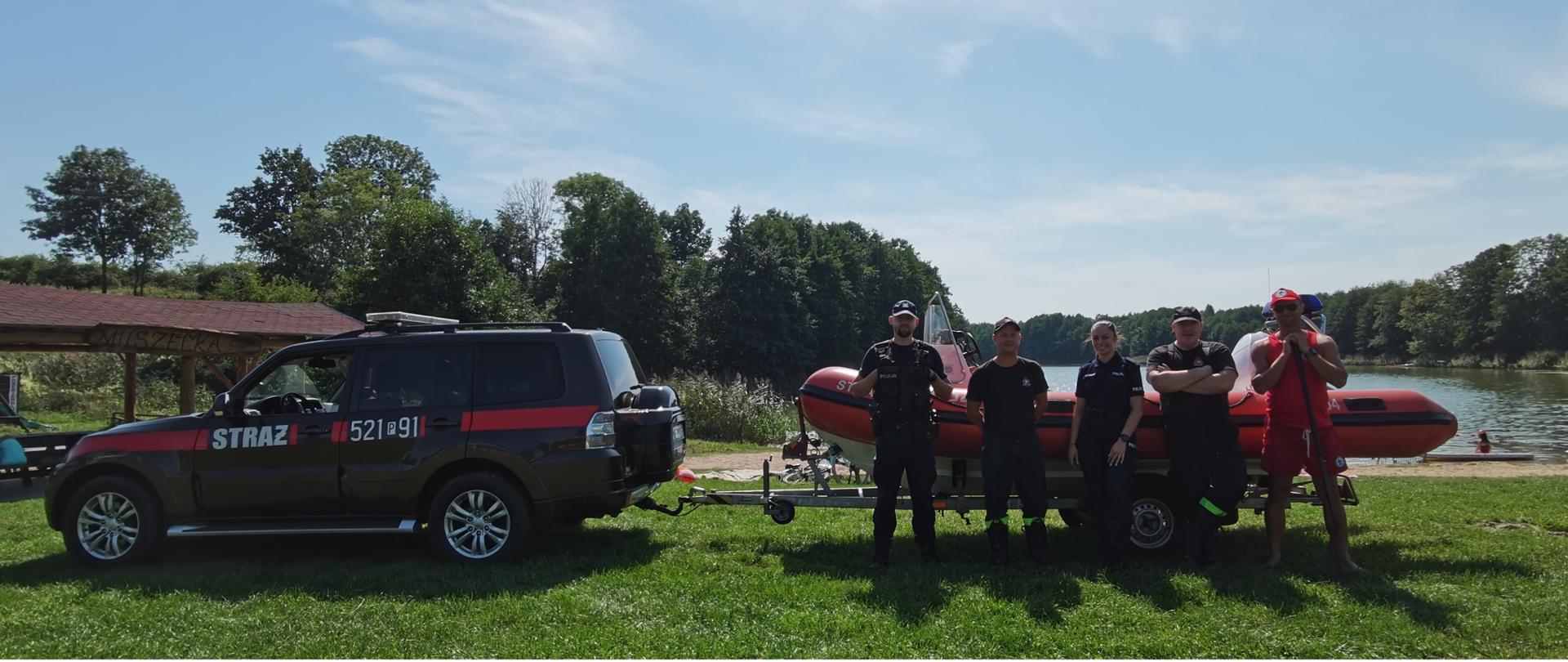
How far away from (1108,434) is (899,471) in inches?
57.3

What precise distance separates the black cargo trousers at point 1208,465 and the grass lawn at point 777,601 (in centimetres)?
43

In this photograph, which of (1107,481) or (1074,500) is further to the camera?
(1074,500)

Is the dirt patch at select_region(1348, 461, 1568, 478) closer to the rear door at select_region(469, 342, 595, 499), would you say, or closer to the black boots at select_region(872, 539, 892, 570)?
the black boots at select_region(872, 539, 892, 570)

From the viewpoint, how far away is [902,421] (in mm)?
6199

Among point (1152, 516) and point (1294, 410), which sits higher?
point (1294, 410)

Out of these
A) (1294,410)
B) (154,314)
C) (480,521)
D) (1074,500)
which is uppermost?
(154,314)

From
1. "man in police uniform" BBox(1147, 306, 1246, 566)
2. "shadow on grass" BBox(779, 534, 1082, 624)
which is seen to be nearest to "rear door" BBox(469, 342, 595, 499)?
"shadow on grass" BBox(779, 534, 1082, 624)

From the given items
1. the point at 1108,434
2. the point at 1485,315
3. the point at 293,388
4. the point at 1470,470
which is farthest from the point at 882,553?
the point at 1485,315

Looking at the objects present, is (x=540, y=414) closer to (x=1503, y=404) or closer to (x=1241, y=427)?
(x=1241, y=427)

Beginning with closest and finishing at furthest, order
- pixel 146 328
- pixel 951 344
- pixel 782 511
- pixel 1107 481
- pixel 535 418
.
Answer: pixel 1107 481 → pixel 535 418 → pixel 782 511 → pixel 951 344 → pixel 146 328

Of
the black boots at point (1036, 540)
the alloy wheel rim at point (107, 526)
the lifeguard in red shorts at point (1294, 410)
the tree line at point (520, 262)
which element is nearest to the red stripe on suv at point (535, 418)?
the alloy wheel rim at point (107, 526)

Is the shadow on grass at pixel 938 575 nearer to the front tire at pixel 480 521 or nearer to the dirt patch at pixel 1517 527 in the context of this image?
the front tire at pixel 480 521

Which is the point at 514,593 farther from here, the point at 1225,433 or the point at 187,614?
the point at 1225,433

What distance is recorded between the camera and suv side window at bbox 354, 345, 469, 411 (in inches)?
257
